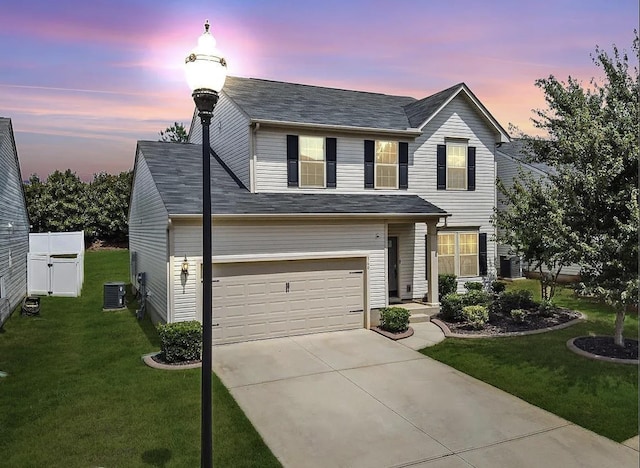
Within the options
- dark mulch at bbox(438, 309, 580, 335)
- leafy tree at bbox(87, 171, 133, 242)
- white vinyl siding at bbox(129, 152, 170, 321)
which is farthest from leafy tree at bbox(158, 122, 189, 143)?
dark mulch at bbox(438, 309, 580, 335)

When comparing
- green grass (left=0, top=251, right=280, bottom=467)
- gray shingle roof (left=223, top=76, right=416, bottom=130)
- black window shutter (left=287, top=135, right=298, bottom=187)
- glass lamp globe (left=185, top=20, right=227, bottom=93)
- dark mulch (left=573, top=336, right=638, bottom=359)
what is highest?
gray shingle roof (left=223, top=76, right=416, bottom=130)

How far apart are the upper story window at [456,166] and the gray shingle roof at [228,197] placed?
1.66 meters

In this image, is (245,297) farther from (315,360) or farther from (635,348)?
(635,348)

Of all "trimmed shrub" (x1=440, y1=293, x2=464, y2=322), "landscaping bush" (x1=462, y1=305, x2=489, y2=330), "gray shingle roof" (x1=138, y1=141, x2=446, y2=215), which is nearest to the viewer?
"gray shingle roof" (x1=138, y1=141, x2=446, y2=215)

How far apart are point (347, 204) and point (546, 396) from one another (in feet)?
26.1

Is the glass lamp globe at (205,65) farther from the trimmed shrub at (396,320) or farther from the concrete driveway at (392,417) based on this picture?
the trimmed shrub at (396,320)

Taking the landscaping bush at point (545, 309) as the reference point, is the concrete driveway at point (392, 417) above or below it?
below

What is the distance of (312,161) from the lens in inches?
612

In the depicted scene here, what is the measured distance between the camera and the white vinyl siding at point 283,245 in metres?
12.0

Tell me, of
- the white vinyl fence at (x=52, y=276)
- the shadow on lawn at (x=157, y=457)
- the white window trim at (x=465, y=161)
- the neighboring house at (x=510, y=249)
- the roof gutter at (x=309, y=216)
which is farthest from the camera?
the neighboring house at (x=510, y=249)

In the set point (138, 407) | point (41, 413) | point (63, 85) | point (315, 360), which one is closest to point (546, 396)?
point (315, 360)

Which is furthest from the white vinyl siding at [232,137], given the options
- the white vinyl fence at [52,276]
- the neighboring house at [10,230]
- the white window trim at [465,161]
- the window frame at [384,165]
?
the white vinyl fence at [52,276]

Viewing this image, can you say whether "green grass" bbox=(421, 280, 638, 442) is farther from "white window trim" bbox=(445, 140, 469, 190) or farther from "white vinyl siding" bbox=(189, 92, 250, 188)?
"white vinyl siding" bbox=(189, 92, 250, 188)

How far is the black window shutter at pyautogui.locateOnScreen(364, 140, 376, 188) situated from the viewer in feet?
53.3
